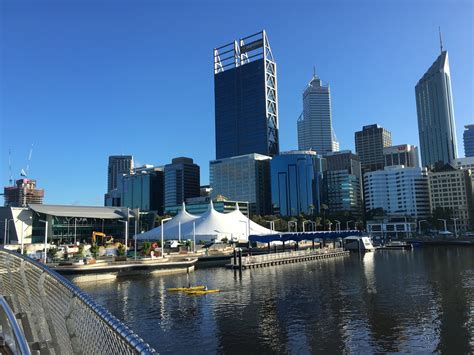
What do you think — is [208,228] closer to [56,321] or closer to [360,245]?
[360,245]

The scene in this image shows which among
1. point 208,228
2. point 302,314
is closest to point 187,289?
point 302,314

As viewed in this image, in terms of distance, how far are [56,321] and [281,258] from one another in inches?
2839

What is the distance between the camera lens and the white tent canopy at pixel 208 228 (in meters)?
91.6

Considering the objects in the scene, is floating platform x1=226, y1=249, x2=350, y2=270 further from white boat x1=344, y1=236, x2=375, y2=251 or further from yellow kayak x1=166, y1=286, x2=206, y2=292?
yellow kayak x1=166, y1=286, x2=206, y2=292

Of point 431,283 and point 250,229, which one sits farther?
point 250,229

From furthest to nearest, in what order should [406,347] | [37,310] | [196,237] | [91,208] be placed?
1. [91,208]
2. [196,237]
3. [406,347]
4. [37,310]

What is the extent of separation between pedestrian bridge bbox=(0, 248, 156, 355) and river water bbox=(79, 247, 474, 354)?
50.2 feet

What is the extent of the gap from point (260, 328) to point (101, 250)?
60934 millimetres

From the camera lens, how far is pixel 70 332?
6641 millimetres

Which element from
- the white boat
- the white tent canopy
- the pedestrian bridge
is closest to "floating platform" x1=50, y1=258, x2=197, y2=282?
the white tent canopy

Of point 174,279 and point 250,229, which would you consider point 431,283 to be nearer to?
point 174,279

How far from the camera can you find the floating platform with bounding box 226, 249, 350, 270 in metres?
70.2

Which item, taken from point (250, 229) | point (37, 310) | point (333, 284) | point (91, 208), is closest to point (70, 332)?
point (37, 310)

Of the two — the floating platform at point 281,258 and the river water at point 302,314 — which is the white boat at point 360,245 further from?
the river water at point 302,314
